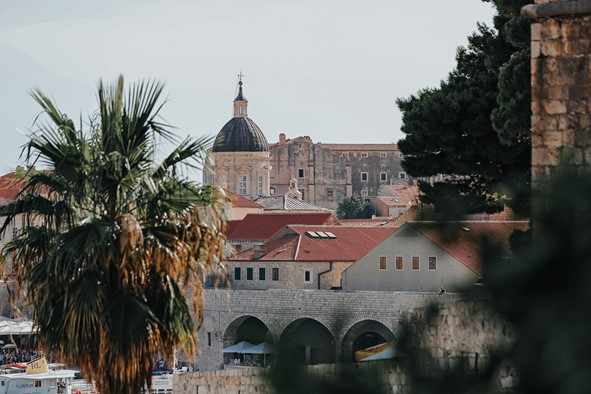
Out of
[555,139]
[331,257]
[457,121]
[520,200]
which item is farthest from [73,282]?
[331,257]

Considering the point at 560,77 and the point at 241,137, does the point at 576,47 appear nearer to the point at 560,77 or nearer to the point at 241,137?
the point at 560,77

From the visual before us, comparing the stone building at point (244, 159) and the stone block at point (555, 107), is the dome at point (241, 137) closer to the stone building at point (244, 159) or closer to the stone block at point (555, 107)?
the stone building at point (244, 159)

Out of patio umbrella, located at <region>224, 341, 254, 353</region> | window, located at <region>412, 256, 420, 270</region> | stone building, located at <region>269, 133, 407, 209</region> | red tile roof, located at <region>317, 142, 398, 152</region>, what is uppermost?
red tile roof, located at <region>317, 142, 398, 152</region>

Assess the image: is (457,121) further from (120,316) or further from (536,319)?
(536,319)

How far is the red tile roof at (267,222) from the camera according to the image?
70.6m

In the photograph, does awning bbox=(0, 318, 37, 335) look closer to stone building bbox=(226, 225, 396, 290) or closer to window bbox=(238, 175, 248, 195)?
stone building bbox=(226, 225, 396, 290)

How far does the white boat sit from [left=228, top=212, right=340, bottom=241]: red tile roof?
2486 centimetres

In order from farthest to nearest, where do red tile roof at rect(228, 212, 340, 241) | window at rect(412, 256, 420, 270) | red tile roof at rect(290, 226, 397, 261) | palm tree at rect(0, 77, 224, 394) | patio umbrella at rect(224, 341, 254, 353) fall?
red tile roof at rect(228, 212, 340, 241) → red tile roof at rect(290, 226, 397, 261) → window at rect(412, 256, 420, 270) → patio umbrella at rect(224, 341, 254, 353) → palm tree at rect(0, 77, 224, 394)

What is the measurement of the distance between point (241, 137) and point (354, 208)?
71.2 feet

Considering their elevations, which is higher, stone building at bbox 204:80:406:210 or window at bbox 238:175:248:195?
stone building at bbox 204:80:406:210

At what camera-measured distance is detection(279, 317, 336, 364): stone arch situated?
434 centimetres

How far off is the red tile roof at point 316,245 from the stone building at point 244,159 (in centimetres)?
4575

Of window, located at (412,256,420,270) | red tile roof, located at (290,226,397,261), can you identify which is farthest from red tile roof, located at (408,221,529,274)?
red tile roof, located at (290,226,397,261)

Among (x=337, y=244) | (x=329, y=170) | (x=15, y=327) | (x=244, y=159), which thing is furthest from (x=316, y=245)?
(x=329, y=170)
